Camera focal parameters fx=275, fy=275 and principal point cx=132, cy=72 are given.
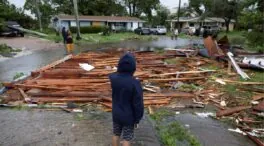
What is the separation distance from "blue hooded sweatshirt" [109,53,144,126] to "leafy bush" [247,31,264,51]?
14.6 metres

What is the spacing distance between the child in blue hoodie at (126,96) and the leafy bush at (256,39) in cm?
1462

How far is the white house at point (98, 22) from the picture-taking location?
56.3m

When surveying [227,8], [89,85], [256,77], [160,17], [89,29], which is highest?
[227,8]

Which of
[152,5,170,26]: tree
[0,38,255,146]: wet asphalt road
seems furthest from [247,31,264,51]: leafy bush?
[152,5,170,26]: tree

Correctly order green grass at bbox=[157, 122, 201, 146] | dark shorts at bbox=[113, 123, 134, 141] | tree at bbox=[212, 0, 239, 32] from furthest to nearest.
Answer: tree at bbox=[212, 0, 239, 32]
green grass at bbox=[157, 122, 201, 146]
dark shorts at bbox=[113, 123, 134, 141]

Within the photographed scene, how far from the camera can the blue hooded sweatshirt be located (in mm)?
3881

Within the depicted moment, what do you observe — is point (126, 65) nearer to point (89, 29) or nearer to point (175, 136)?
point (175, 136)

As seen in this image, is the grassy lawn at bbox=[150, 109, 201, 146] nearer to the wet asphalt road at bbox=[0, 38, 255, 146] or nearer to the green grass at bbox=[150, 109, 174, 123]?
the green grass at bbox=[150, 109, 174, 123]

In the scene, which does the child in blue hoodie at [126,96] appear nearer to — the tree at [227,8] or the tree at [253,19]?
the tree at [253,19]

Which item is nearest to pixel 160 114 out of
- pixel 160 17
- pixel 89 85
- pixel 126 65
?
pixel 89 85

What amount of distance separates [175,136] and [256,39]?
45.4ft

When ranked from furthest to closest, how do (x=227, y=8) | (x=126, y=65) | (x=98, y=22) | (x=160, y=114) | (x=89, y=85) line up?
(x=227, y=8) < (x=98, y=22) < (x=89, y=85) < (x=160, y=114) < (x=126, y=65)

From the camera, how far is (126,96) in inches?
154

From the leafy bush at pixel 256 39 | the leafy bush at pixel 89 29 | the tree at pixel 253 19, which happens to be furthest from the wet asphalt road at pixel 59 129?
the leafy bush at pixel 89 29
